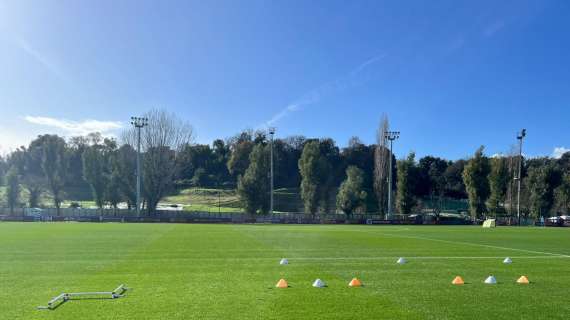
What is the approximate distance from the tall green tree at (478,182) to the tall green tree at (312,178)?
22979 millimetres

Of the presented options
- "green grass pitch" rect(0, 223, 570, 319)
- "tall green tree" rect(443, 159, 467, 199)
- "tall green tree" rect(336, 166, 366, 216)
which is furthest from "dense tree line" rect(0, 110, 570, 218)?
"green grass pitch" rect(0, 223, 570, 319)

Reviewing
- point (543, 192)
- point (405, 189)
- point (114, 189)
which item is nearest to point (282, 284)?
point (405, 189)

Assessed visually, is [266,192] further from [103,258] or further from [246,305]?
[246,305]

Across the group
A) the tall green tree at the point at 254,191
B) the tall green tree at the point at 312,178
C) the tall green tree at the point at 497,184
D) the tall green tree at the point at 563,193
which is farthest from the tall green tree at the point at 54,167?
the tall green tree at the point at 563,193

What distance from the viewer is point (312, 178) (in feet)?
226

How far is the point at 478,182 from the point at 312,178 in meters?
26.1

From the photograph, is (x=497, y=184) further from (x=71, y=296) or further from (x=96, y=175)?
(x=71, y=296)

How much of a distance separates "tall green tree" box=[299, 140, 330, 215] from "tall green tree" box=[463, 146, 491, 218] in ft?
75.4

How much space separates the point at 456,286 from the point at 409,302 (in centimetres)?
239

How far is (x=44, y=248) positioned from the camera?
60.2ft

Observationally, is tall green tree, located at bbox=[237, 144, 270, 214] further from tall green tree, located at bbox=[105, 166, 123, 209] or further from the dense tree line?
tall green tree, located at bbox=[105, 166, 123, 209]

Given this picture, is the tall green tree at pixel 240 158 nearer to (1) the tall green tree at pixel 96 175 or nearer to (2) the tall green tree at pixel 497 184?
(1) the tall green tree at pixel 96 175

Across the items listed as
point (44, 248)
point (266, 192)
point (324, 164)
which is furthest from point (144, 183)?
point (44, 248)

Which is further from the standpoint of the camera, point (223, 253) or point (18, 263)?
point (223, 253)
